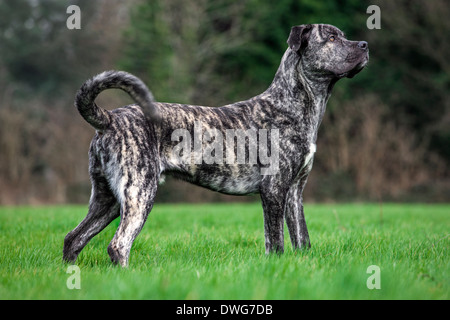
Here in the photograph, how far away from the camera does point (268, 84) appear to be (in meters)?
20.1

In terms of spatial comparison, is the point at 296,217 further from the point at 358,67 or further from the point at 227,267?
the point at 358,67

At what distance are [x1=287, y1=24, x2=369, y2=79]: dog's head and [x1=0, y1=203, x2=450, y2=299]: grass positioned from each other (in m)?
1.94

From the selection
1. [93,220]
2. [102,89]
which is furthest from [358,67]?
[93,220]

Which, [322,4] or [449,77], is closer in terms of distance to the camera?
[449,77]

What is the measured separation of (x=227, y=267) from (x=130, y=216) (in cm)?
98

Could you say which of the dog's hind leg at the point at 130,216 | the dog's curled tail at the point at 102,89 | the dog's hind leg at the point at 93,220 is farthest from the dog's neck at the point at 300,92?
the dog's hind leg at the point at 93,220

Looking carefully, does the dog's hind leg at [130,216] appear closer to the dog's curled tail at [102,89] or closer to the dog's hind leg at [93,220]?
the dog's hind leg at [93,220]

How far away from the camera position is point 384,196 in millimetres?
16516

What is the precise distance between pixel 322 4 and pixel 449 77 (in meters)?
6.09

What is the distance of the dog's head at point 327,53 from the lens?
193 inches

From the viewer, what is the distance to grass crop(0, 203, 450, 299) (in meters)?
3.31

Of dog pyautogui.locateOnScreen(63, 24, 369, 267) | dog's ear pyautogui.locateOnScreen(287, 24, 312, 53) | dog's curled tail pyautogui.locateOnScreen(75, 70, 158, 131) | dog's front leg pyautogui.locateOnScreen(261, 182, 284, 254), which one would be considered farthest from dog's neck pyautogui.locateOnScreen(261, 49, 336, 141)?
dog's curled tail pyautogui.locateOnScreen(75, 70, 158, 131)
